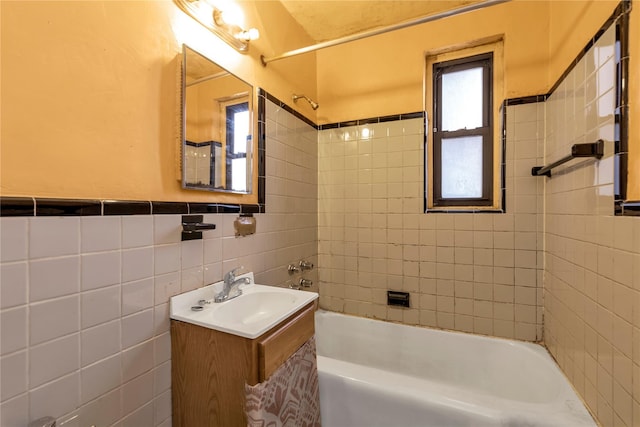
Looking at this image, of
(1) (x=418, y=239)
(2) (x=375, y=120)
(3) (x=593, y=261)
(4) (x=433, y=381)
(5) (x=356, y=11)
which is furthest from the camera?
(2) (x=375, y=120)

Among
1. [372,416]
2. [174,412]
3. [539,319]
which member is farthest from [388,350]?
[174,412]

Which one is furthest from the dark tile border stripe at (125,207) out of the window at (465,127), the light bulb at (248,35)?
the window at (465,127)

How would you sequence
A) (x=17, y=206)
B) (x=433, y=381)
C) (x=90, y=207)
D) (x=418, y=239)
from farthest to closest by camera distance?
(x=418, y=239) < (x=433, y=381) < (x=90, y=207) < (x=17, y=206)

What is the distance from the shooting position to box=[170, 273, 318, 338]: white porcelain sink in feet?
3.08

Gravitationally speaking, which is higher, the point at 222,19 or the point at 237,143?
the point at 222,19

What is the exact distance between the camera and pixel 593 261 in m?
1.11

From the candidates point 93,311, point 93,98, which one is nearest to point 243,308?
point 93,311

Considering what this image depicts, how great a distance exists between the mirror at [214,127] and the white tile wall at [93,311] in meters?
0.20

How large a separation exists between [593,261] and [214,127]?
174cm

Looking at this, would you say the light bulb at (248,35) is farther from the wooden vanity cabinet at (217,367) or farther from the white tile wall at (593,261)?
the white tile wall at (593,261)

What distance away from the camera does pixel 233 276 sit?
122 cm

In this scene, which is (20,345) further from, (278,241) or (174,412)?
(278,241)

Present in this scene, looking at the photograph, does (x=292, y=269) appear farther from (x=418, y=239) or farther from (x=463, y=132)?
(x=463, y=132)

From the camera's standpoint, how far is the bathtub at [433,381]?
3.58 feet
